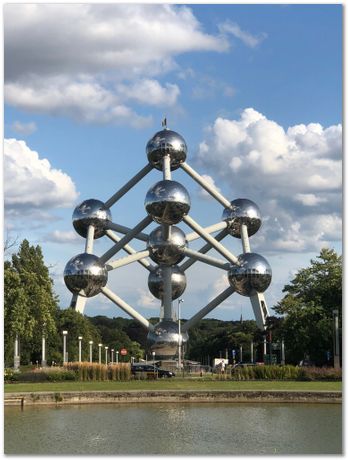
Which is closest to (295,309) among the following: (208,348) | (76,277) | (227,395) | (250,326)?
(76,277)

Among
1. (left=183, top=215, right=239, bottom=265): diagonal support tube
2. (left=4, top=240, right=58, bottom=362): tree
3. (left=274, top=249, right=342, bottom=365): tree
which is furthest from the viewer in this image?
(left=183, top=215, right=239, bottom=265): diagonal support tube

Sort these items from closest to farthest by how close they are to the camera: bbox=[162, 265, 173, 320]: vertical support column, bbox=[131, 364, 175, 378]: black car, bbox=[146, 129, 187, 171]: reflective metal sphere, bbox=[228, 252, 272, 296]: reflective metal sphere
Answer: bbox=[131, 364, 175, 378]: black car, bbox=[228, 252, 272, 296]: reflective metal sphere, bbox=[146, 129, 187, 171]: reflective metal sphere, bbox=[162, 265, 173, 320]: vertical support column

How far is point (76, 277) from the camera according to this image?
4150 centimetres

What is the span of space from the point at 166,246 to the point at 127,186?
638 centimetres

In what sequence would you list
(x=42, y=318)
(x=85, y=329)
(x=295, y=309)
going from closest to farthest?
(x=42, y=318) → (x=295, y=309) → (x=85, y=329)

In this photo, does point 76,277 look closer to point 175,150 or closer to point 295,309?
point 175,150

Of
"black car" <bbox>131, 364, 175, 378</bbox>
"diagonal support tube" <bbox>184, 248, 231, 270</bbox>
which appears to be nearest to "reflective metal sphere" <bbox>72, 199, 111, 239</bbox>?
"diagonal support tube" <bbox>184, 248, 231, 270</bbox>

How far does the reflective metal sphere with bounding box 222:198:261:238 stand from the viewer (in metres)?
45.8

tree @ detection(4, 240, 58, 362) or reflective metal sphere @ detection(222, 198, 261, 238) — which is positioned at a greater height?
reflective metal sphere @ detection(222, 198, 261, 238)

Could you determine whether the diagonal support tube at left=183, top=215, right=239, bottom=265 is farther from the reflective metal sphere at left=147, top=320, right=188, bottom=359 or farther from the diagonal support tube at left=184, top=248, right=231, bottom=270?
the reflective metal sphere at left=147, top=320, right=188, bottom=359

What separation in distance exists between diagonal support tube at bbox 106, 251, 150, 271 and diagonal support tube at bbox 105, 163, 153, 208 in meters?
3.94

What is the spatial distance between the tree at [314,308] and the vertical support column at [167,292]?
5.89 m

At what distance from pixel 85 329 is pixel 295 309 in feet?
90.3

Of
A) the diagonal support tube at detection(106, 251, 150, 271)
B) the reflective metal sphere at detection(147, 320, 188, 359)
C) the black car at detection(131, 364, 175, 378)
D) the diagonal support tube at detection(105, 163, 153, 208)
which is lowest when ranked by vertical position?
the black car at detection(131, 364, 175, 378)
